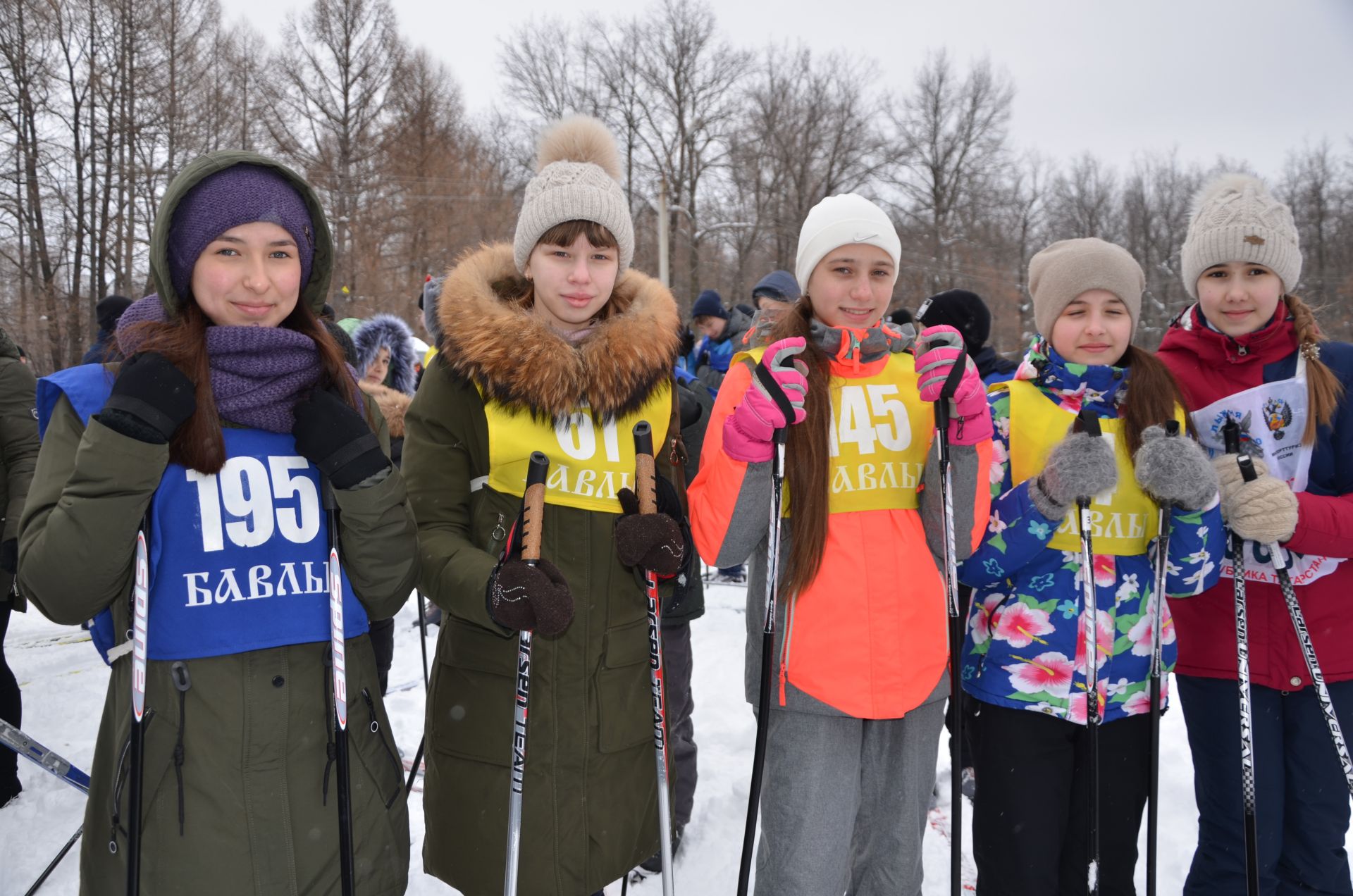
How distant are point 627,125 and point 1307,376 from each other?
33.6 metres

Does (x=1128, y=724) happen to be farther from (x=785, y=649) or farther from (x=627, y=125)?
(x=627, y=125)

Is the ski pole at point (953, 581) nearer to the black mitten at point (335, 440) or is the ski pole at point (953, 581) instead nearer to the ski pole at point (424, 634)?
the black mitten at point (335, 440)

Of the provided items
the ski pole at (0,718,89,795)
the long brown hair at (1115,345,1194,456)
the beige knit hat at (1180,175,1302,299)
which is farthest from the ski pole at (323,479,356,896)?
the beige knit hat at (1180,175,1302,299)

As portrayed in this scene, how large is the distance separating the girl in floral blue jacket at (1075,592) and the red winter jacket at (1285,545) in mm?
314

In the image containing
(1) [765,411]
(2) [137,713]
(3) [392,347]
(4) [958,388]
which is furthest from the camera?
(3) [392,347]

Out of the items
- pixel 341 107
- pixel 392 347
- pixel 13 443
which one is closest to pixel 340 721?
pixel 13 443

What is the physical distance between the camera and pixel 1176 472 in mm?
2133

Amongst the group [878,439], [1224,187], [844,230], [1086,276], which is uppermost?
[1224,187]

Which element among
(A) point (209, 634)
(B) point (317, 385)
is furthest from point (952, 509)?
(A) point (209, 634)

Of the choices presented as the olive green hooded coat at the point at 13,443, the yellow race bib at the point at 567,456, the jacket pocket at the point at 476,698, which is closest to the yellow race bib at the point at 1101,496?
the yellow race bib at the point at 567,456

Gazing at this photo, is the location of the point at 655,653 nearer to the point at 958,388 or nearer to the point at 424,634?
the point at 958,388

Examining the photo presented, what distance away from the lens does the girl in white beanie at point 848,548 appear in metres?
2.04

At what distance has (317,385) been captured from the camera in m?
1.91

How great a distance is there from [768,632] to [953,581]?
521 mm
